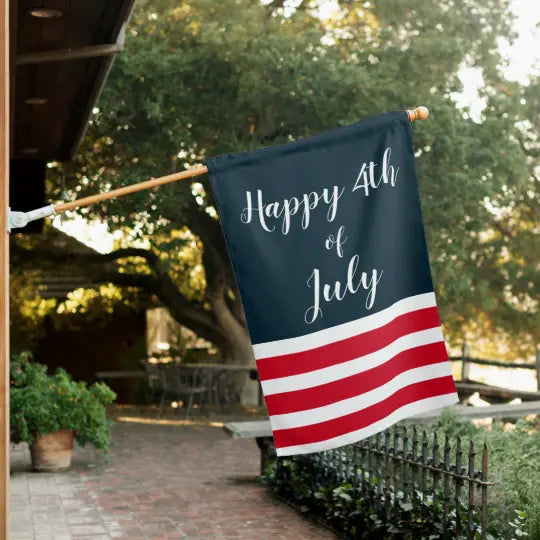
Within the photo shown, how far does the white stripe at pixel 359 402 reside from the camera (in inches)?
172

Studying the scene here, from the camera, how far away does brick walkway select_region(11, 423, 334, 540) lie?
8.08 metres

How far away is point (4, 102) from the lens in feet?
12.4

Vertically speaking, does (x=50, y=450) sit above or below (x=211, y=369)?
below

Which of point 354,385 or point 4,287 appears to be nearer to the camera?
point 4,287

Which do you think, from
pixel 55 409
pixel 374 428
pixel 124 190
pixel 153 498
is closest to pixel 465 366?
pixel 55 409

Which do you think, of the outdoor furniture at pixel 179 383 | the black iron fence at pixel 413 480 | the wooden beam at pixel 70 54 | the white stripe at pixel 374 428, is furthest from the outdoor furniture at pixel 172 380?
the white stripe at pixel 374 428

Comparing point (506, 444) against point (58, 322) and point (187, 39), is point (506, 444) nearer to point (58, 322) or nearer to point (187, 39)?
point (187, 39)

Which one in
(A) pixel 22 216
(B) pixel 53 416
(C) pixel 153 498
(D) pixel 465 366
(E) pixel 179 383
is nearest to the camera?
(A) pixel 22 216

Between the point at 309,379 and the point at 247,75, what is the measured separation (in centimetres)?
1068

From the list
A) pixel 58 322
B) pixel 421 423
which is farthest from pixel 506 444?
pixel 58 322

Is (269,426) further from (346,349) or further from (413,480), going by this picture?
(346,349)

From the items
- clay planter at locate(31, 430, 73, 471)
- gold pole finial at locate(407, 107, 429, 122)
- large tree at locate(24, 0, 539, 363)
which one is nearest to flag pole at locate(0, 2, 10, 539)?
gold pole finial at locate(407, 107, 429, 122)

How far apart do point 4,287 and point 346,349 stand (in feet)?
5.15

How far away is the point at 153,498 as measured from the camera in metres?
9.57
